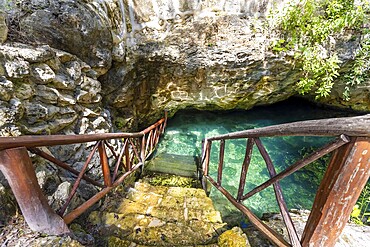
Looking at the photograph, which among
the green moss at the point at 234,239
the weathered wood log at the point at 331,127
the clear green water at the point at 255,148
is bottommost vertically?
the clear green water at the point at 255,148

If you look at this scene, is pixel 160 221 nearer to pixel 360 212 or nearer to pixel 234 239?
pixel 234 239

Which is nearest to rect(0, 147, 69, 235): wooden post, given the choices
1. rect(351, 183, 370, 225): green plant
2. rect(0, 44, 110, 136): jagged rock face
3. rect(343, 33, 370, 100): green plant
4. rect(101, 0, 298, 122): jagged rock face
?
rect(0, 44, 110, 136): jagged rock face

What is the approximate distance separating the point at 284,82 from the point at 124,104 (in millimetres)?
4333

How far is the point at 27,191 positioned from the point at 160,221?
143cm

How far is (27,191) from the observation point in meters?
0.98

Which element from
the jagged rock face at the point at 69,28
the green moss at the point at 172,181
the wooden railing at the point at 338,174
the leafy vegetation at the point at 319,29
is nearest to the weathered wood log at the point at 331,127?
the wooden railing at the point at 338,174

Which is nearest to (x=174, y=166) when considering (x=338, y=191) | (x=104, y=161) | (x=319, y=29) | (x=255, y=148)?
(x=104, y=161)

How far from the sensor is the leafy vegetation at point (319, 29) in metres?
3.49

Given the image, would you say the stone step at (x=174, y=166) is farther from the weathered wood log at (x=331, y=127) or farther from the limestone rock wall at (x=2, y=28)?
the limestone rock wall at (x=2, y=28)

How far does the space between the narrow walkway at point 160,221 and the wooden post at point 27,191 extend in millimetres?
601

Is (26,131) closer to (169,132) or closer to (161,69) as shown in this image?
(161,69)

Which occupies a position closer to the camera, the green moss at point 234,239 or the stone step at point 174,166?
the green moss at point 234,239

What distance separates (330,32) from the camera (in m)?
3.79

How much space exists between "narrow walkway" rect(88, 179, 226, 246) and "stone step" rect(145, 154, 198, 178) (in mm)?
984
